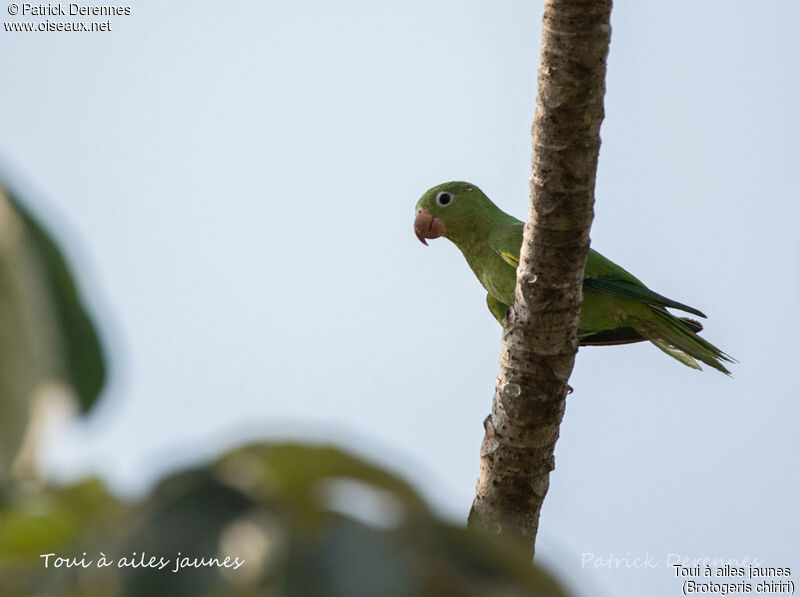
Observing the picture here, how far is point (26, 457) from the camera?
62cm

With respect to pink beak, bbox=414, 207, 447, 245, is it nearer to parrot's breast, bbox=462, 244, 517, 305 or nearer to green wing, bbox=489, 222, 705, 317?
parrot's breast, bbox=462, 244, 517, 305

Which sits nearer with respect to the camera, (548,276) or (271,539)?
(271,539)

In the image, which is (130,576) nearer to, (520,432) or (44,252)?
(44,252)

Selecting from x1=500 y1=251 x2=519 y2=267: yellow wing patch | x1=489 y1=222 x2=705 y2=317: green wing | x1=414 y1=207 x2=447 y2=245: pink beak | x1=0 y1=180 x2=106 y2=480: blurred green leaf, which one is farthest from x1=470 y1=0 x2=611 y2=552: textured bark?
x1=414 y1=207 x2=447 y2=245: pink beak

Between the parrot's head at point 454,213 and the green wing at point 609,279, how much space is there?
0.51 metres

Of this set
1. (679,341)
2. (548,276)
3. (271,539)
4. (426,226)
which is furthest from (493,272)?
(271,539)

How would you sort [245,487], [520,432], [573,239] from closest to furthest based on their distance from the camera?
[245,487] → [573,239] → [520,432]

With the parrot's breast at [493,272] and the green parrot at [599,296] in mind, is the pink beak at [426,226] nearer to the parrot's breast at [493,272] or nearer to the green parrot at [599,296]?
the green parrot at [599,296]

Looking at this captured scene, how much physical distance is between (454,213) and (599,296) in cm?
118

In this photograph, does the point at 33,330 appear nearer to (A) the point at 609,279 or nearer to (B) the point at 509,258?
(B) the point at 509,258

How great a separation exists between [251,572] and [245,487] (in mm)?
81

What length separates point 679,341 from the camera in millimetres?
5000

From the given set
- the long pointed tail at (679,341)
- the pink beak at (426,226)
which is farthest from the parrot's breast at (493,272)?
the long pointed tail at (679,341)

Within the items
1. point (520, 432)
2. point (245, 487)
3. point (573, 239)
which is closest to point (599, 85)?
point (573, 239)
